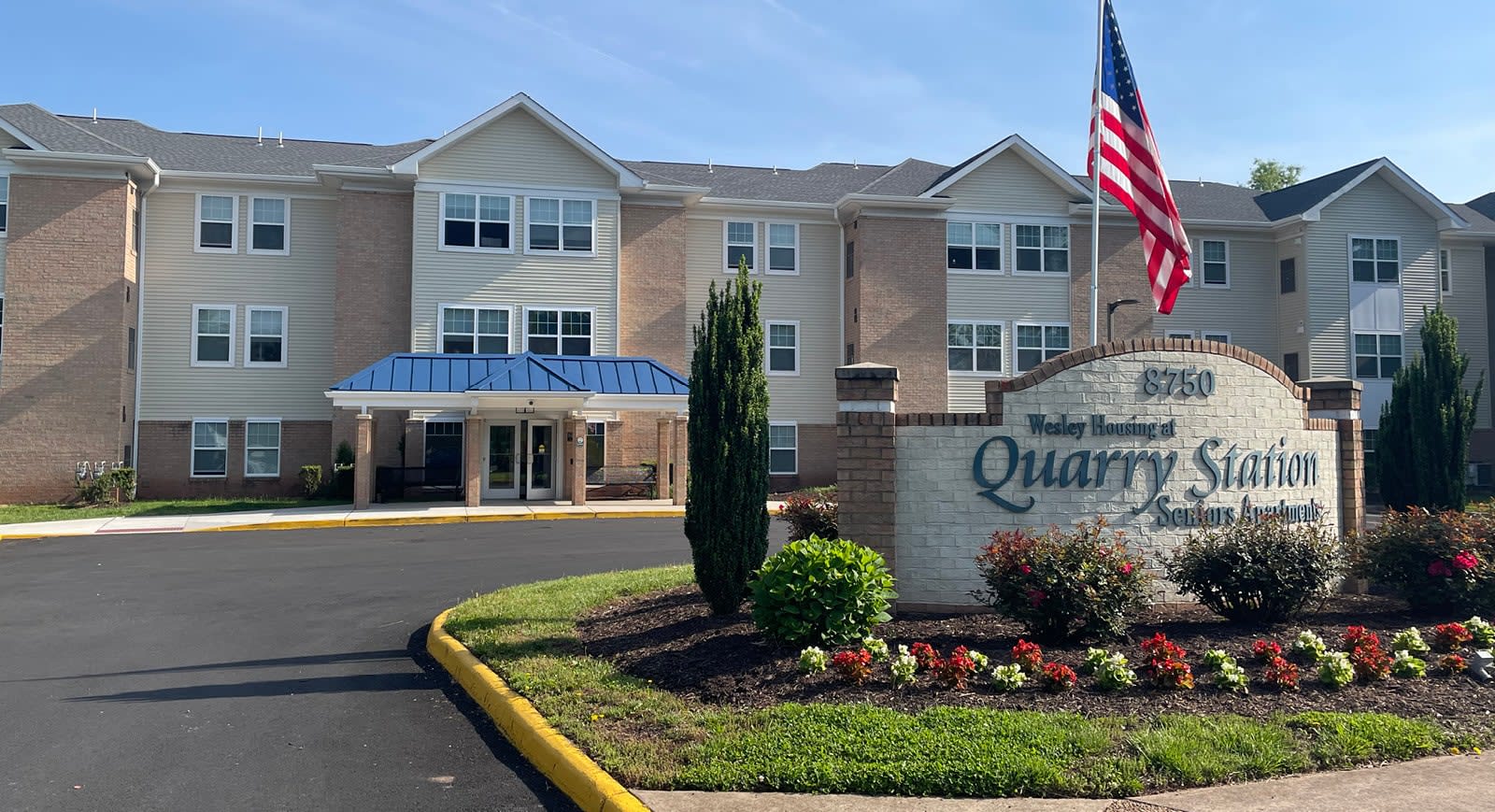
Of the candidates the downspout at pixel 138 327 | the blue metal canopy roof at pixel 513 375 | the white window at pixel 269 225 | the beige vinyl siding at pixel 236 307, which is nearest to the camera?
the blue metal canopy roof at pixel 513 375

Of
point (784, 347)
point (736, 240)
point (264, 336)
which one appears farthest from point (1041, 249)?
point (264, 336)

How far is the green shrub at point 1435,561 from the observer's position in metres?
9.02

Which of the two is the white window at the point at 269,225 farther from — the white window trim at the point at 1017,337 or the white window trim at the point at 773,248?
the white window trim at the point at 1017,337

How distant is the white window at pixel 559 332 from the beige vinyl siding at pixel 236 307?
5.56m

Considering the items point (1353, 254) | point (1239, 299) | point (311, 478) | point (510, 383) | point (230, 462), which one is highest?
point (1353, 254)

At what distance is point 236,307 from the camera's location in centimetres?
2794

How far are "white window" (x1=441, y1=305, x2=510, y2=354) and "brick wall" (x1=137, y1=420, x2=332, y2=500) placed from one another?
13.7ft

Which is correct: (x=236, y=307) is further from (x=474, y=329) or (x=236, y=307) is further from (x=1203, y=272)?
(x=1203, y=272)

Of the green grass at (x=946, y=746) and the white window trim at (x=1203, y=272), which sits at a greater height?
the white window trim at (x=1203, y=272)

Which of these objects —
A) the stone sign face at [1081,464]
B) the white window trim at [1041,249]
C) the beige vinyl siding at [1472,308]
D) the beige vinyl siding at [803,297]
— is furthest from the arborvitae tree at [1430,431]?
the stone sign face at [1081,464]

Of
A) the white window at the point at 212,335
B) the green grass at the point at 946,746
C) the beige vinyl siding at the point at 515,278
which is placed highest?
the beige vinyl siding at the point at 515,278

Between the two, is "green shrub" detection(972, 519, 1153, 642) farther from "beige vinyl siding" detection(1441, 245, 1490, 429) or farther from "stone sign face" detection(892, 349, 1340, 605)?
"beige vinyl siding" detection(1441, 245, 1490, 429)

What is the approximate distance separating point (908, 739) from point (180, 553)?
1479 cm

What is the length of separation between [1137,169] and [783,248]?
17.6 meters
